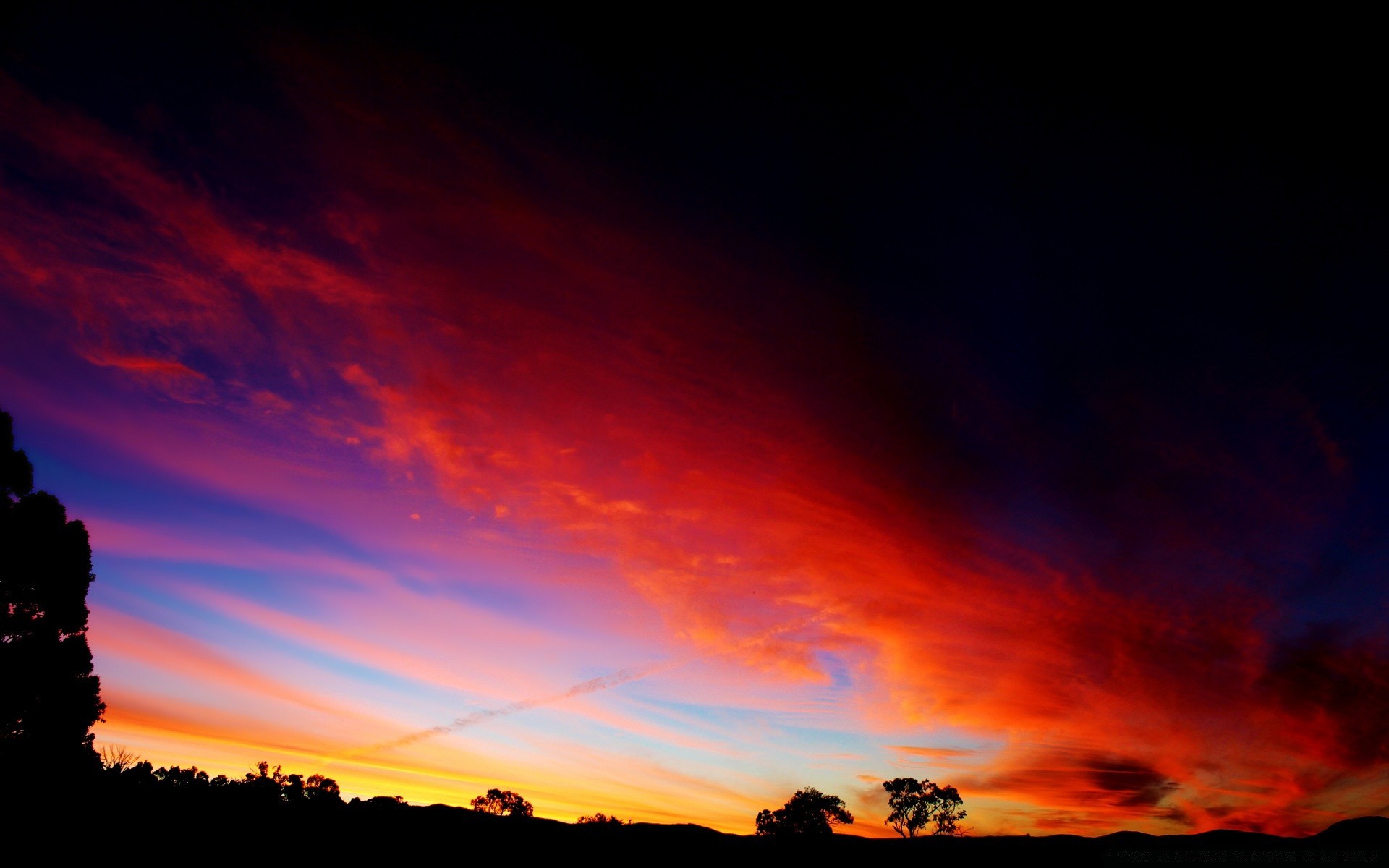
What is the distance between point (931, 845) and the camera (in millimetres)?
23594

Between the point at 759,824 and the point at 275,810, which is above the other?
the point at 275,810

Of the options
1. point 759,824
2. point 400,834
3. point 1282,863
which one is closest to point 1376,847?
point 1282,863

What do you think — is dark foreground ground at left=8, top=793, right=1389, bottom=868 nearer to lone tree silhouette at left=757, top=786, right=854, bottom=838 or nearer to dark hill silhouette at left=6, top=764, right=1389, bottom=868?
dark hill silhouette at left=6, top=764, right=1389, bottom=868

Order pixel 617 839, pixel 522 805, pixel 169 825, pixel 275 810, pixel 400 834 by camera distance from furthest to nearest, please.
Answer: pixel 522 805 < pixel 617 839 < pixel 400 834 < pixel 275 810 < pixel 169 825

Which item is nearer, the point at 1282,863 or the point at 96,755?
the point at 96,755

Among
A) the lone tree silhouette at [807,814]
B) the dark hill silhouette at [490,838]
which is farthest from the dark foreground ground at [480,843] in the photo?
the lone tree silhouette at [807,814]

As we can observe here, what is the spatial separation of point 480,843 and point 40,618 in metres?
21.2

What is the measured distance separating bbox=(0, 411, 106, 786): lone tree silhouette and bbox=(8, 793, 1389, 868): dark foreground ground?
13281 mm

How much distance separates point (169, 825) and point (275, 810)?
7.67ft

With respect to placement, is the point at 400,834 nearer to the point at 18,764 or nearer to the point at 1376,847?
the point at 18,764

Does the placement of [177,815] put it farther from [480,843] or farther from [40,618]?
[40,618]

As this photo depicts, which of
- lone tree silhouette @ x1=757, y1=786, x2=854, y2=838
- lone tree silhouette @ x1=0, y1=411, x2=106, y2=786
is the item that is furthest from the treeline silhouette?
lone tree silhouette @ x1=757, y1=786, x2=854, y2=838

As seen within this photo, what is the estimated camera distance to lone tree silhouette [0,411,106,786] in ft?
72.0

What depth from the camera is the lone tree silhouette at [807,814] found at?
5928cm
